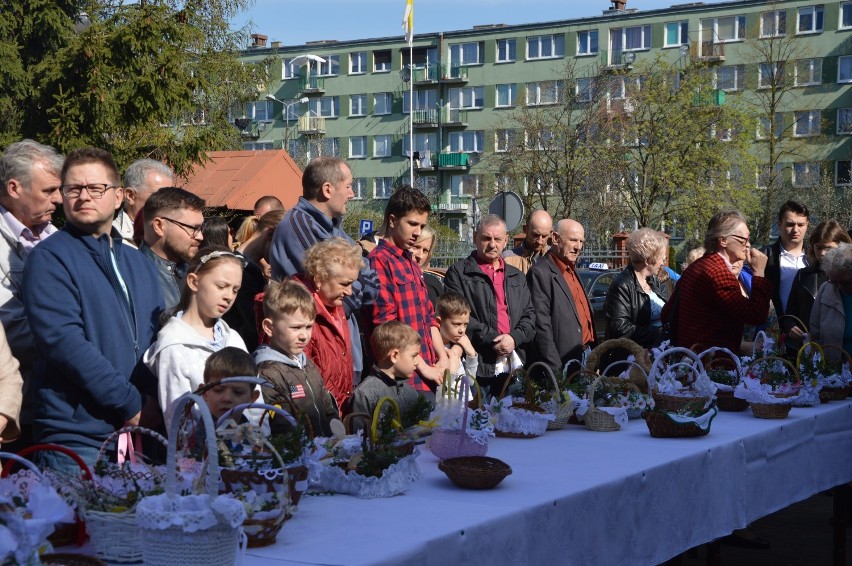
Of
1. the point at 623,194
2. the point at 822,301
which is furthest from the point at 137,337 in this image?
the point at 623,194

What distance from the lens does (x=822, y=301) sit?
22.4 feet

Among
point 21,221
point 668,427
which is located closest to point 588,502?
point 668,427

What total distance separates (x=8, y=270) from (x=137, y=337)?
0.61 m

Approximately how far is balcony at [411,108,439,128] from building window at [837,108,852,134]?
22.4 metres

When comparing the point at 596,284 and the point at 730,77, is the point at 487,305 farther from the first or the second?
the point at 730,77

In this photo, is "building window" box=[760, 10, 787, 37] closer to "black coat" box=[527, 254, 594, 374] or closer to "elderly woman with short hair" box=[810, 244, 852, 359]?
"elderly woman with short hair" box=[810, 244, 852, 359]

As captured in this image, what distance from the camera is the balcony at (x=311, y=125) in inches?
2546

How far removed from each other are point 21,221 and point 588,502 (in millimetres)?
2467

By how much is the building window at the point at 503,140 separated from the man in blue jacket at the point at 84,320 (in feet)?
136

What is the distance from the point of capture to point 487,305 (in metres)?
6.64

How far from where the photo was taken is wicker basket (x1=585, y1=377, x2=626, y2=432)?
482 cm

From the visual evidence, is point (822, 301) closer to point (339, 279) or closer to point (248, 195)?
point (339, 279)

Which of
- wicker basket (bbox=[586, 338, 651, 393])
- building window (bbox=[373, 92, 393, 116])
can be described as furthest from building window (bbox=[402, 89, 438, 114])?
wicker basket (bbox=[586, 338, 651, 393])

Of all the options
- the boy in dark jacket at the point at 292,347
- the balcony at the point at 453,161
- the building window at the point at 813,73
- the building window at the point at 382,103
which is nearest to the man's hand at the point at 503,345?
the boy in dark jacket at the point at 292,347
